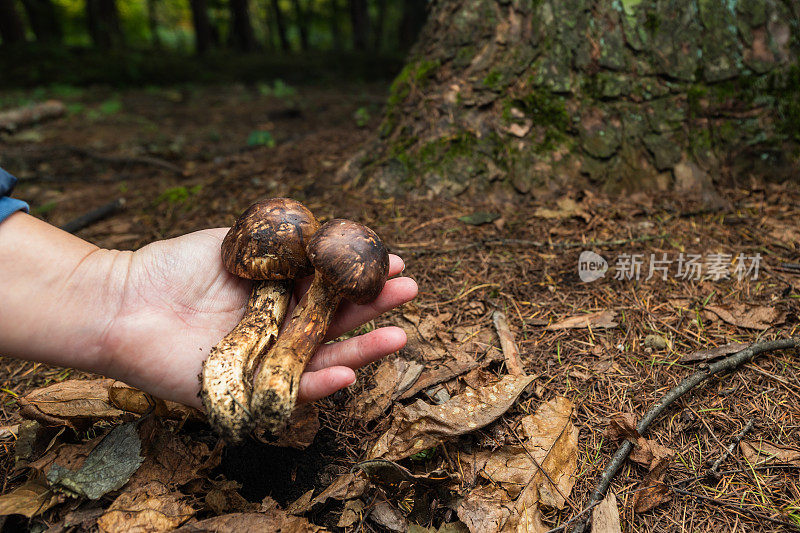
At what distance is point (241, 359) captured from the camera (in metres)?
2.17

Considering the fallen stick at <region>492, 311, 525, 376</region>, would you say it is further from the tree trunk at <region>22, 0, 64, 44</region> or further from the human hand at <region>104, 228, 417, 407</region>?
the tree trunk at <region>22, 0, 64, 44</region>

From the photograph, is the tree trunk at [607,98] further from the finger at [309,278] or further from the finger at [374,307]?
the finger at [374,307]

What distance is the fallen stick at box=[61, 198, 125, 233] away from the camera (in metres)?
4.20

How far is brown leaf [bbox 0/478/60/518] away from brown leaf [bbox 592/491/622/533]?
2243 mm

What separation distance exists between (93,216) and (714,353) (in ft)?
17.2

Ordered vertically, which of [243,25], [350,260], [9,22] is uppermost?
[9,22]

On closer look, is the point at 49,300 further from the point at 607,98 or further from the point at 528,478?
the point at 607,98

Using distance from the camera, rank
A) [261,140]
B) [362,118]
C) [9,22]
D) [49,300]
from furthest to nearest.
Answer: [9,22] → [362,118] → [261,140] → [49,300]

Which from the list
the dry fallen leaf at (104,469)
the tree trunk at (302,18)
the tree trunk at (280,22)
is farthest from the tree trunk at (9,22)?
the dry fallen leaf at (104,469)

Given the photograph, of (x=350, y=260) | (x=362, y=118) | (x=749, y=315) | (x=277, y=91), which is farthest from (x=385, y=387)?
(x=277, y=91)

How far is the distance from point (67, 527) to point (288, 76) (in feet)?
42.1

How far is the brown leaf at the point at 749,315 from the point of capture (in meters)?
2.76

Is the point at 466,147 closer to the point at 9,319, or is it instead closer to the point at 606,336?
the point at 606,336

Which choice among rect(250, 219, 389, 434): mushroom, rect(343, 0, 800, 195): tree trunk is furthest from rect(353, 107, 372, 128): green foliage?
rect(250, 219, 389, 434): mushroom
